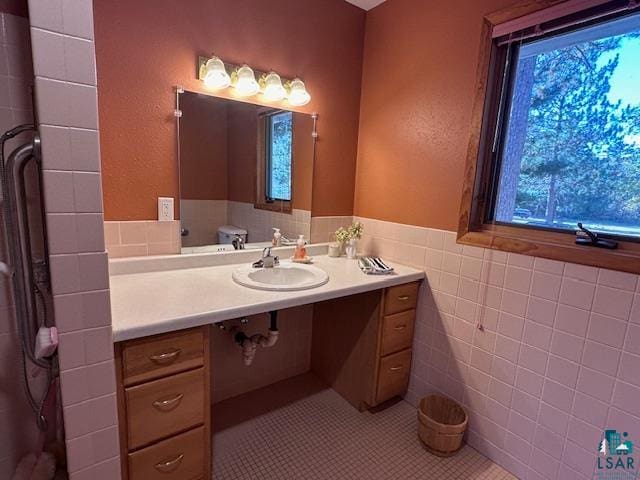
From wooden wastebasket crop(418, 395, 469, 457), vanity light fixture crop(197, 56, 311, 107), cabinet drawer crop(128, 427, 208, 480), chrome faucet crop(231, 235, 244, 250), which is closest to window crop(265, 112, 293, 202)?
vanity light fixture crop(197, 56, 311, 107)

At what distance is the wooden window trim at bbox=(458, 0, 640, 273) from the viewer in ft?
4.17

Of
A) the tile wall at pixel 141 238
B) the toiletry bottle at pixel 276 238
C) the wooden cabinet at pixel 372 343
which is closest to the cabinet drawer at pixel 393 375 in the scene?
the wooden cabinet at pixel 372 343

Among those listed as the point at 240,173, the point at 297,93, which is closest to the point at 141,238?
the point at 240,173

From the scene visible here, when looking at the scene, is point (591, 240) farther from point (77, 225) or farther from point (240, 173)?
point (77, 225)

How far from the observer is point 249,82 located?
1632 mm

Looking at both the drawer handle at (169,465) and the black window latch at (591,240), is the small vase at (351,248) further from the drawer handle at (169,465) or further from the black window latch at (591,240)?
the drawer handle at (169,465)

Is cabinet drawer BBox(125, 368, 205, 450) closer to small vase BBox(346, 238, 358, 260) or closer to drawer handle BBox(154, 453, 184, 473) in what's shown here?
drawer handle BBox(154, 453, 184, 473)

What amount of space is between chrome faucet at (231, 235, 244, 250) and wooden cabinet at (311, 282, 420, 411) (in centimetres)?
67

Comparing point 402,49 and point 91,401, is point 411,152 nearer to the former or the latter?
point 402,49

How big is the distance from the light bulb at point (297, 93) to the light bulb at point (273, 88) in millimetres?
59

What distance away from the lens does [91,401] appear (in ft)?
3.11

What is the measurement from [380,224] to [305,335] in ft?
2.93

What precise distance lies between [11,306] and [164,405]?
0.70 metres

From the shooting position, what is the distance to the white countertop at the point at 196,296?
Result: 3.43 feet
